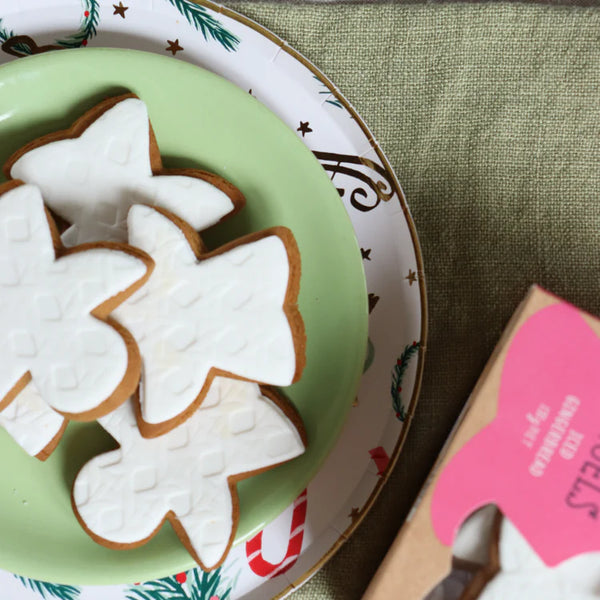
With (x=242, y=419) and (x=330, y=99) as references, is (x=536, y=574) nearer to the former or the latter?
(x=242, y=419)

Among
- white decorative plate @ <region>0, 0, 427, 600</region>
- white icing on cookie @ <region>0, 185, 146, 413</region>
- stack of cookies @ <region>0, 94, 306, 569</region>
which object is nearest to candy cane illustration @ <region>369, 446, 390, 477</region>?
white decorative plate @ <region>0, 0, 427, 600</region>

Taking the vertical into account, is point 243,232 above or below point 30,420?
above

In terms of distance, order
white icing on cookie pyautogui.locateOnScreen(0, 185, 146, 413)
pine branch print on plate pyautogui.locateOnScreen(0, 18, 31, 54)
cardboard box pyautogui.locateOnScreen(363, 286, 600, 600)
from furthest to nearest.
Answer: pine branch print on plate pyautogui.locateOnScreen(0, 18, 31, 54)
white icing on cookie pyautogui.locateOnScreen(0, 185, 146, 413)
cardboard box pyautogui.locateOnScreen(363, 286, 600, 600)

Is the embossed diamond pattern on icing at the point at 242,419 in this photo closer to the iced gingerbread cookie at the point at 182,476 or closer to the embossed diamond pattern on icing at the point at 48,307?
the iced gingerbread cookie at the point at 182,476

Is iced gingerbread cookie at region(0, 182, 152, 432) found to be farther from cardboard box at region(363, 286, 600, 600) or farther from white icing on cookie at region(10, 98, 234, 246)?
cardboard box at region(363, 286, 600, 600)

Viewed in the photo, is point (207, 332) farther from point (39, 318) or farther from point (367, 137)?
point (367, 137)

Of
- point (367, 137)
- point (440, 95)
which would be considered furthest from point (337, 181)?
point (440, 95)

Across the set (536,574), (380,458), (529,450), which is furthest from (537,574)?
(380,458)
